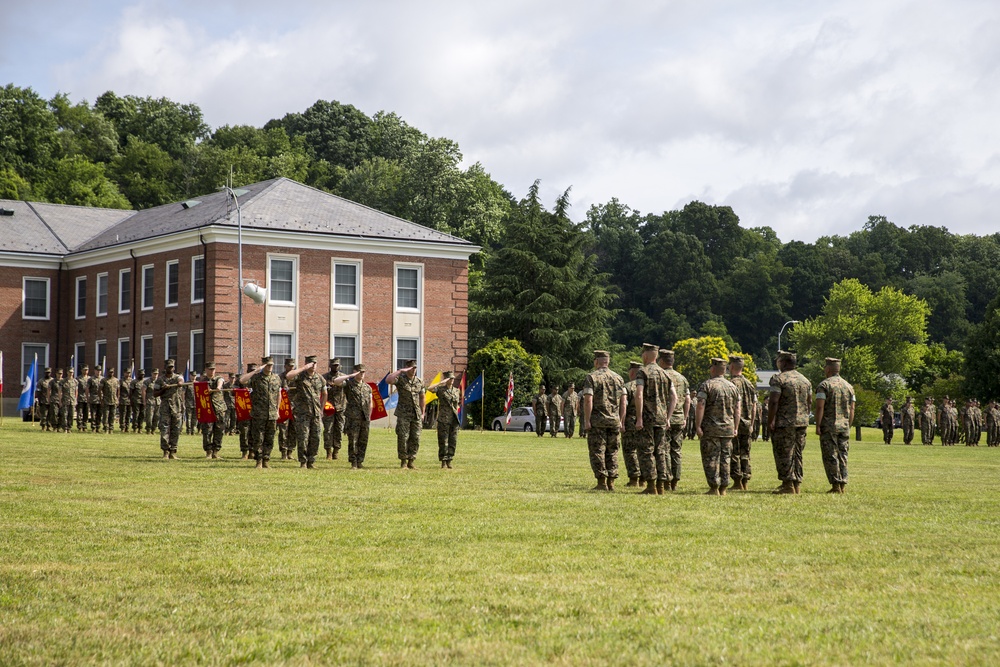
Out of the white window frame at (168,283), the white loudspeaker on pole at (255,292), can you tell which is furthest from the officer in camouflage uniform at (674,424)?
the white window frame at (168,283)

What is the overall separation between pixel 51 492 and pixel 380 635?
11068 millimetres

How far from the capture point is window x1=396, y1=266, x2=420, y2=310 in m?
59.2

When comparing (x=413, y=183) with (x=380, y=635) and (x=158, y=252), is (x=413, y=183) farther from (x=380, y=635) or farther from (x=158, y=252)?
(x=380, y=635)

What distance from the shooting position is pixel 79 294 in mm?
66062

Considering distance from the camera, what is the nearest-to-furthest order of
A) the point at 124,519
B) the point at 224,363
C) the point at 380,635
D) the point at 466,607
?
the point at 380,635 → the point at 466,607 → the point at 124,519 → the point at 224,363

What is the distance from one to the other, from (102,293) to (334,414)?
1580 inches

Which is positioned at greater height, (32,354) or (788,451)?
(32,354)

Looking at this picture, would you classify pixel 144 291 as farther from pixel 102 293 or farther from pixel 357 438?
pixel 357 438

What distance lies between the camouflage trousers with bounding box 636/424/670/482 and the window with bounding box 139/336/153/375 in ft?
146

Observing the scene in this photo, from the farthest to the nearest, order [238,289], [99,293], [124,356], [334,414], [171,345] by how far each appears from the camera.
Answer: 1. [99,293]
2. [124,356]
3. [171,345]
4. [238,289]
5. [334,414]

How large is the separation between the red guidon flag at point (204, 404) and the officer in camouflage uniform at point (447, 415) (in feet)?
19.6

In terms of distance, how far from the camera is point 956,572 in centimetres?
1095

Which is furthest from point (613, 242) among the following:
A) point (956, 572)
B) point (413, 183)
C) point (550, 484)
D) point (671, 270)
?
point (956, 572)

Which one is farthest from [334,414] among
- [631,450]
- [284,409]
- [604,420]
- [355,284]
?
[355,284]
